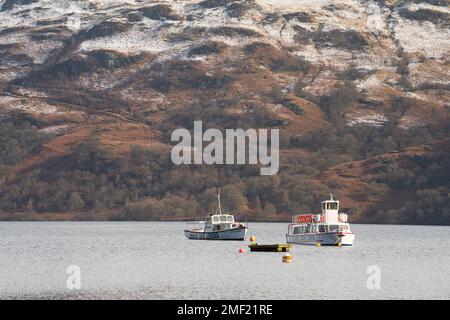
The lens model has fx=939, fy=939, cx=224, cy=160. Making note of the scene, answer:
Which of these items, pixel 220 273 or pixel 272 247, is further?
pixel 272 247

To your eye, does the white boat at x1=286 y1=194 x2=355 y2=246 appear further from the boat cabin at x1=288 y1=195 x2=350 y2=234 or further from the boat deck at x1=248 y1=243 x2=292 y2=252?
the boat deck at x1=248 y1=243 x2=292 y2=252

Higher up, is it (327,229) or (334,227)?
(334,227)

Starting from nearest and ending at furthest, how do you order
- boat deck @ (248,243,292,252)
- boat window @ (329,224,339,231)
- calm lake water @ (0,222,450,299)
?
calm lake water @ (0,222,450,299), boat deck @ (248,243,292,252), boat window @ (329,224,339,231)

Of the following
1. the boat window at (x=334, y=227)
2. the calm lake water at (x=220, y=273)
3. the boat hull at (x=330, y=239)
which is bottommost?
the calm lake water at (x=220, y=273)

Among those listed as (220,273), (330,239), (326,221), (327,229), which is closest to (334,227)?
(327,229)

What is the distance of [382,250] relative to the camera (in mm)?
190750

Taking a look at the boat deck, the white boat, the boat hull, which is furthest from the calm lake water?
the white boat

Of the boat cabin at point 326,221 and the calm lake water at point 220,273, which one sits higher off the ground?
the boat cabin at point 326,221

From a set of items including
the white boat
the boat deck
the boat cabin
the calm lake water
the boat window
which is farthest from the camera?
the boat window

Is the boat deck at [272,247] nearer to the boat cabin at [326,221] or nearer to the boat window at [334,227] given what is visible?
the boat cabin at [326,221]

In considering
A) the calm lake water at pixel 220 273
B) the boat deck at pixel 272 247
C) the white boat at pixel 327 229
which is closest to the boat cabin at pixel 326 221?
the white boat at pixel 327 229

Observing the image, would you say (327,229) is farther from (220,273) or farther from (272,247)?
(220,273)

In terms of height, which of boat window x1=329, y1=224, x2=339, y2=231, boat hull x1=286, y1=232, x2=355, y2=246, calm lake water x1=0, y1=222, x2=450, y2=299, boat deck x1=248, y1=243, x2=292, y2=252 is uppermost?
boat window x1=329, y1=224, x2=339, y2=231
